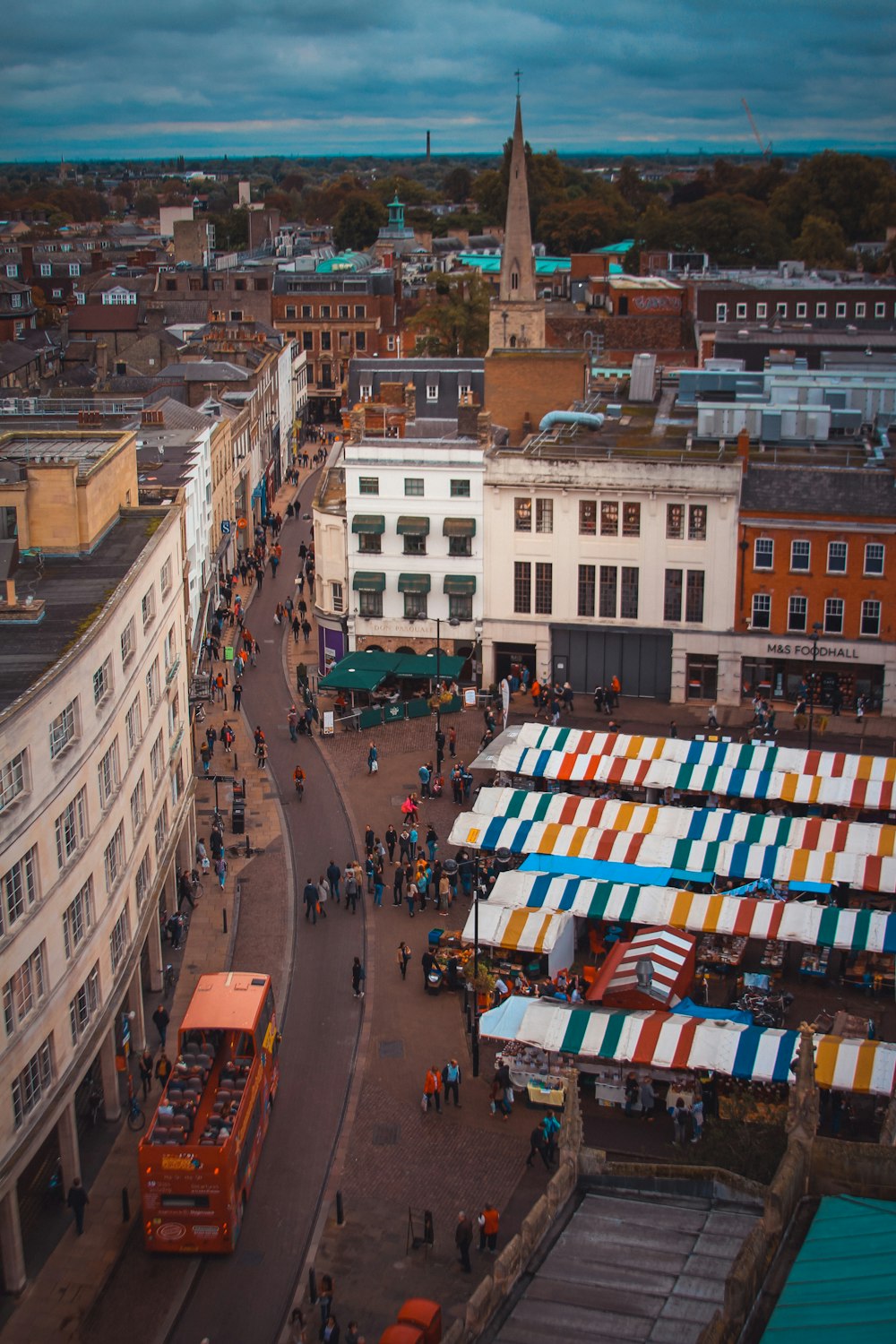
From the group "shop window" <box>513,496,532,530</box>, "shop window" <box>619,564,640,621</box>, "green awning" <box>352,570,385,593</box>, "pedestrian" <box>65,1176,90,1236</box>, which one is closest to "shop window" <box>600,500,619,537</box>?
"shop window" <box>619,564,640,621</box>

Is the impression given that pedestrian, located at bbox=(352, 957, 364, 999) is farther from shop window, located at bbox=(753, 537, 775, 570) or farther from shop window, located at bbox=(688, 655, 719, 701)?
shop window, located at bbox=(753, 537, 775, 570)

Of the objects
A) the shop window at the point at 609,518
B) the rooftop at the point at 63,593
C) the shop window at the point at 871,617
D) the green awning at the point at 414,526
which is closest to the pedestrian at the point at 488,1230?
the rooftop at the point at 63,593

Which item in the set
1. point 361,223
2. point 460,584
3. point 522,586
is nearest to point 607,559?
point 522,586

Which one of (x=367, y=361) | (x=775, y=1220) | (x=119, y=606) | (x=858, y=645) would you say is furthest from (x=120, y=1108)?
(x=367, y=361)

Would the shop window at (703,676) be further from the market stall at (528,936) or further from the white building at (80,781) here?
the white building at (80,781)

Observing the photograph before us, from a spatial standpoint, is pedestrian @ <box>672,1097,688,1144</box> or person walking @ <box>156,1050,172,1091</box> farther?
person walking @ <box>156,1050,172,1091</box>

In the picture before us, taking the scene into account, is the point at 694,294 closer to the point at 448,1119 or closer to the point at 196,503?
the point at 196,503

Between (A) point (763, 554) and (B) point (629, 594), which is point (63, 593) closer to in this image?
(B) point (629, 594)
